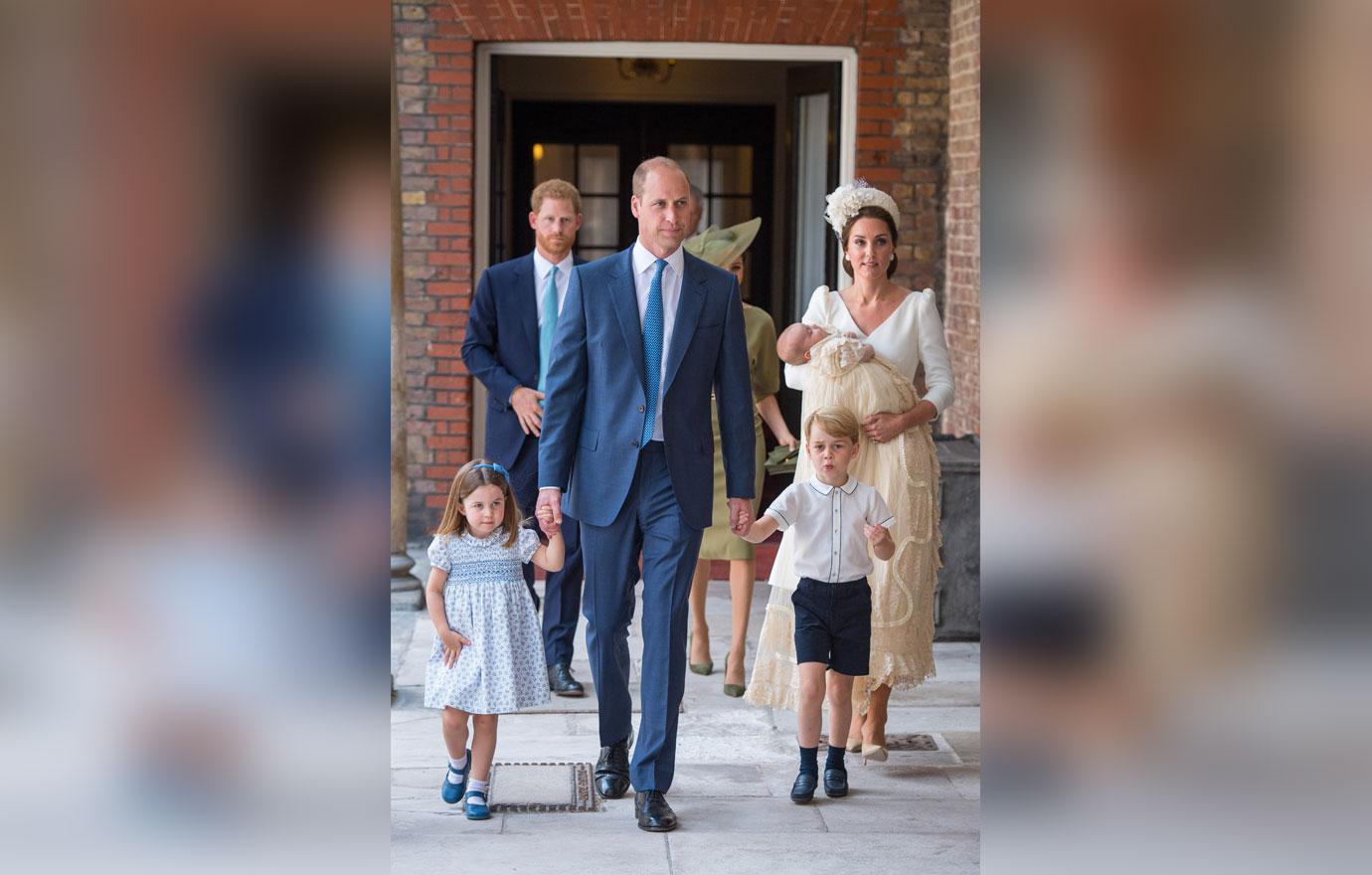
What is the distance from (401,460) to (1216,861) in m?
6.11

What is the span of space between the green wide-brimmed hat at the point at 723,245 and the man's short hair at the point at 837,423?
4.77ft

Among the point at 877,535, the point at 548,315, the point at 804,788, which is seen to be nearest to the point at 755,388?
the point at 548,315

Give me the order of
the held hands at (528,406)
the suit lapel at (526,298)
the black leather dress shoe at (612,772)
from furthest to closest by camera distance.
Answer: the suit lapel at (526,298) → the held hands at (528,406) → the black leather dress shoe at (612,772)

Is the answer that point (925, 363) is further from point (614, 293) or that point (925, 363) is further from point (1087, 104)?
point (1087, 104)

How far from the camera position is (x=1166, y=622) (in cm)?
155

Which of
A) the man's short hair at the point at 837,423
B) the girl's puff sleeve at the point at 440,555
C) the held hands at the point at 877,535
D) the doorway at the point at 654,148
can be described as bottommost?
the girl's puff sleeve at the point at 440,555

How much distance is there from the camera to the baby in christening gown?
5.09 m

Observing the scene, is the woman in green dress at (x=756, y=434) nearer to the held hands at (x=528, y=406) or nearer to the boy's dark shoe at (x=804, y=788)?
the held hands at (x=528, y=406)

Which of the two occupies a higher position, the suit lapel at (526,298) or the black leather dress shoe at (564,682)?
the suit lapel at (526,298)

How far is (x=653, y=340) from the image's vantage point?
4625 millimetres

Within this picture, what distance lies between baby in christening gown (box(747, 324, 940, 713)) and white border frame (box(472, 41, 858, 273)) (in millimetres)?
4199

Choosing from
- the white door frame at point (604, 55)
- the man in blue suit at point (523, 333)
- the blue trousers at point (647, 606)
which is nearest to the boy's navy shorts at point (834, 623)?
the blue trousers at point (647, 606)

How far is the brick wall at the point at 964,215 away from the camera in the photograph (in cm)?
845

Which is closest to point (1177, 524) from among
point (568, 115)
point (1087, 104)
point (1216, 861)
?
point (1216, 861)
